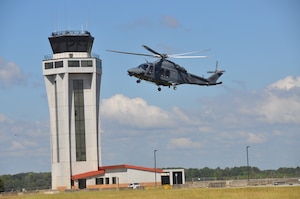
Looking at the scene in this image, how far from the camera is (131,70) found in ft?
294

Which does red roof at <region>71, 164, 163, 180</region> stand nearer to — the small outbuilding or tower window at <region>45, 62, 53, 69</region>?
the small outbuilding

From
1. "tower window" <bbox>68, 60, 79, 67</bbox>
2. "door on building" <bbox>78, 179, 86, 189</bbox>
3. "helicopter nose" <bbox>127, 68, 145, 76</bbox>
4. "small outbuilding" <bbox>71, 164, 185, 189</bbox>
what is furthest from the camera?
"tower window" <bbox>68, 60, 79, 67</bbox>

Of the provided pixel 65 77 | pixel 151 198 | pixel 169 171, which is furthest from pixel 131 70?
pixel 169 171

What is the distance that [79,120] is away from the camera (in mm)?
147625

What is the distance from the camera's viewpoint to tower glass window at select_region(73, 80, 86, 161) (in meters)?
147

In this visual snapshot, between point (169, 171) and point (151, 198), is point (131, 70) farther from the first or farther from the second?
point (169, 171)

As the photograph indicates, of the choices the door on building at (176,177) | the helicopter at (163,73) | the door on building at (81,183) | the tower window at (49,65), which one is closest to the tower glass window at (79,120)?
the door on building at (81,183)

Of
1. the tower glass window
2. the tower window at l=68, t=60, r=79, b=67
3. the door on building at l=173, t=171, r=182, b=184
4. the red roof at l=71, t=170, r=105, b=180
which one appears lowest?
the door on building at l=173, t=171, r=182, b=184

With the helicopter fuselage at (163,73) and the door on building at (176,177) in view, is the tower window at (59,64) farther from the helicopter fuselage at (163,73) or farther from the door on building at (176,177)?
the helicopter fuselage at (163,73)

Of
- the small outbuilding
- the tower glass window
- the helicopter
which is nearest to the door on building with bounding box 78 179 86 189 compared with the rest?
the small outbuilding

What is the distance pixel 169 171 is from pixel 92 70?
25668 millimetres

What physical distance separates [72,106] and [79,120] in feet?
9.78

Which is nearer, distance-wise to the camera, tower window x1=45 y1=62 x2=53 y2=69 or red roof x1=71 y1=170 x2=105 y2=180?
red roof x1=71 y1=170 x2=105 y2=180

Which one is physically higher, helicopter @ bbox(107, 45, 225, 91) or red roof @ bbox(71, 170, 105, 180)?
helicopter @ bbox(107, 45, 225, 91)
